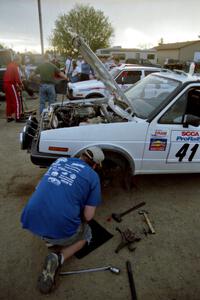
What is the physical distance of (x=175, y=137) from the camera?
3502 millimetres

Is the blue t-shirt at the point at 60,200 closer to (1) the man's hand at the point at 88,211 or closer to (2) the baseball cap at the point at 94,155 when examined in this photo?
(1) the man's hand at the point at 88,211

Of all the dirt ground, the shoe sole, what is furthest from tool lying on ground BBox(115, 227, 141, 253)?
the shoe sole

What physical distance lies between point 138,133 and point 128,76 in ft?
17.6

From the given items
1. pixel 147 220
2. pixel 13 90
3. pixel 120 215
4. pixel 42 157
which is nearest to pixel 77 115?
pixel 42 157

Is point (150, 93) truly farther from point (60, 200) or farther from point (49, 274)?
point (49, 274)

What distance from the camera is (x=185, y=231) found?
124 inches

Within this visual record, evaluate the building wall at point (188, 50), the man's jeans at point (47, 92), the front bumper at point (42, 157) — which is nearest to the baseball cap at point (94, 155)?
the front bumper at point (42, 157)

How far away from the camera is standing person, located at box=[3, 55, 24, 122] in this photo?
7318 millimetres

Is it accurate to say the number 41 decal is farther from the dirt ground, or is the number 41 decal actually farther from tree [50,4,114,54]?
tree [50,4,114,54]

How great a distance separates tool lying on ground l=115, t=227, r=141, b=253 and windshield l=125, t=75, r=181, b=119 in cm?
160

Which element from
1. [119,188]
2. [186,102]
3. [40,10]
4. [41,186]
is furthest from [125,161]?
[40,10]

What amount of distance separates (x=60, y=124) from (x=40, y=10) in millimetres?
14774

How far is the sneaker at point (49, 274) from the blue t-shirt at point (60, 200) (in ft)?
0.74

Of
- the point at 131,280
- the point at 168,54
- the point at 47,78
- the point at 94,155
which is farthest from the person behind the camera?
the point at 168,54
